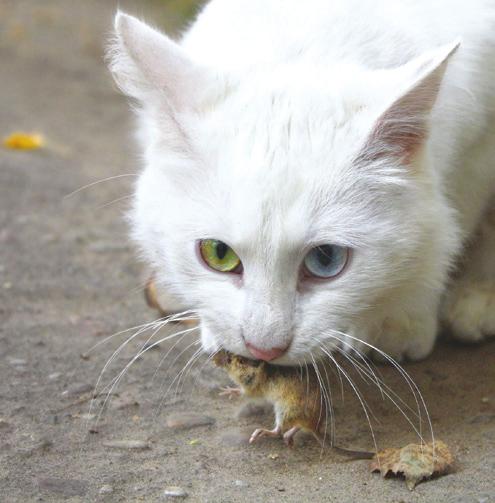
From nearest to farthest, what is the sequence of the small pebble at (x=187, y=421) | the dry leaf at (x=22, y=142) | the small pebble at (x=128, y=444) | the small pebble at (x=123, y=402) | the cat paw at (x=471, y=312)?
the small pebble at (x=128, y=444)
the small pebble at (x=187, y=421)
the small pebble at (x=123, y=402)
the cat paw at (x=471, y=312)
the dry leaf at (x=22, y=142)

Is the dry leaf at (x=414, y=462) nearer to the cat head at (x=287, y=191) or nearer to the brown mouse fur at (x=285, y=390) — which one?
the brown mouse fur at (x=285, y=390)

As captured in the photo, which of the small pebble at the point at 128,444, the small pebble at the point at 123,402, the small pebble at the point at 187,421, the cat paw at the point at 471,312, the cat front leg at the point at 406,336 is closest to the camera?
the small pebble at the point at 128,444

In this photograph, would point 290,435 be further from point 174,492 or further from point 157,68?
point 157,68

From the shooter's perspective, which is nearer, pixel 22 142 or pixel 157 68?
pixel 157 68

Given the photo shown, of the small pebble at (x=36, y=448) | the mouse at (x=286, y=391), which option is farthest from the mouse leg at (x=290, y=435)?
the small pebble at (x=36, y=448)

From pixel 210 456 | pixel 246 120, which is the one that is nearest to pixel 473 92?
pixel 246 120

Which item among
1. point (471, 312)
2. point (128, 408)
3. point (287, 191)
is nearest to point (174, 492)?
point (128, 408)
